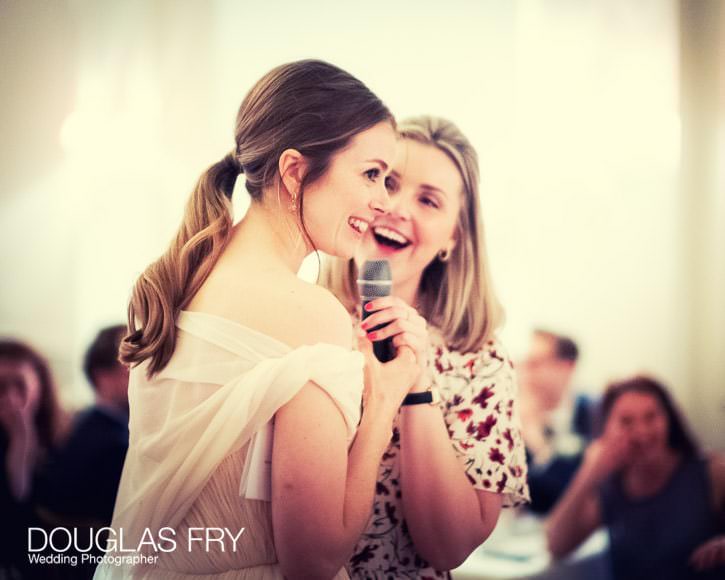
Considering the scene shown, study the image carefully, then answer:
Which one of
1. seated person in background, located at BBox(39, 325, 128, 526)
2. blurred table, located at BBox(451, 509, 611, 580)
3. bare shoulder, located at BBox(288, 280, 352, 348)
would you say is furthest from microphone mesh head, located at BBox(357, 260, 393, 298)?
blurred table, located at BBox(451, 509, 611, 580)

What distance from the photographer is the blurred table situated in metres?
2.36

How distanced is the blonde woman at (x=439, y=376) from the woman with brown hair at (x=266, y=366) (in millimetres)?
88

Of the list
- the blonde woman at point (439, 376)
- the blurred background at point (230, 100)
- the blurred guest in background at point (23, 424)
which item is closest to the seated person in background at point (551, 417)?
the blurred background at point (230, 100)

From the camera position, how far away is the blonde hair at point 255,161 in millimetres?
1245

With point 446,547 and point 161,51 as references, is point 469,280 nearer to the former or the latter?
point 446,547

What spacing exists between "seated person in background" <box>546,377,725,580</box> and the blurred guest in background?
5.50ft

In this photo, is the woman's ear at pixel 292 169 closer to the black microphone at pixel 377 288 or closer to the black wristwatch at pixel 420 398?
the black microphone at pixel 377 288

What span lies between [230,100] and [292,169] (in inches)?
16.6

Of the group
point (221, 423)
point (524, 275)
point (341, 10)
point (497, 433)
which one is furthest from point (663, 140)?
point (221, 423)

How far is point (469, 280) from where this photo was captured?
1.46 meters

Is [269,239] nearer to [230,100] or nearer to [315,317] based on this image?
[315,317]

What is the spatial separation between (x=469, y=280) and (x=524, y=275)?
662mm

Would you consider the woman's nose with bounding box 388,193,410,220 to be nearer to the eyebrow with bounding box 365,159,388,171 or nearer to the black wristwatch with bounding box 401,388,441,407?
the eyebrow with bounding box 365,159,388,171

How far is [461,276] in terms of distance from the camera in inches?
57.2
